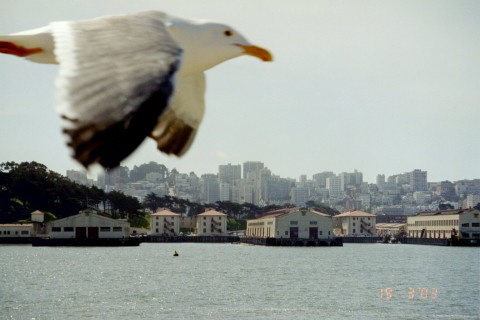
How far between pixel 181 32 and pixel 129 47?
0.36 meters

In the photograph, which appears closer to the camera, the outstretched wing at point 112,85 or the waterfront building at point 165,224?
the outstretched wing at point 112,85

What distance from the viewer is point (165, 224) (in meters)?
150

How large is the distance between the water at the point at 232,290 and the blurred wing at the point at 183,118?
121 feet

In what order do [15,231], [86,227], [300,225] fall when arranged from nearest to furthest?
1. [86,227]
2. [15,231]
3. [300,225]

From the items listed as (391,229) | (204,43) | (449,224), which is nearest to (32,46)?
(204,43)

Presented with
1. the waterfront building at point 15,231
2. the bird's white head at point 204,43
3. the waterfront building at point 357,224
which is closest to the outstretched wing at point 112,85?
the bird's white head at point 204,43

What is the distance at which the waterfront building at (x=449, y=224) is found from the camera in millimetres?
130000

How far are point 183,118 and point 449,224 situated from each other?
13743 centimetres

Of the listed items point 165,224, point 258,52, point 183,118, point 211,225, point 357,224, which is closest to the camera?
point 258,52

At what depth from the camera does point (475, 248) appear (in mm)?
141750

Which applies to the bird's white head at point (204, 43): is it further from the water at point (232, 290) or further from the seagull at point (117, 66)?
the water at point (232, 290)

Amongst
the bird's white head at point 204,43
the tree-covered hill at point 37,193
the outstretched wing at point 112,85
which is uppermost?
the tree-covered hill at point 37,193

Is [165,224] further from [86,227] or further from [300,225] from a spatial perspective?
[86,227]

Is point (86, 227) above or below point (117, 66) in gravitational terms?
below
